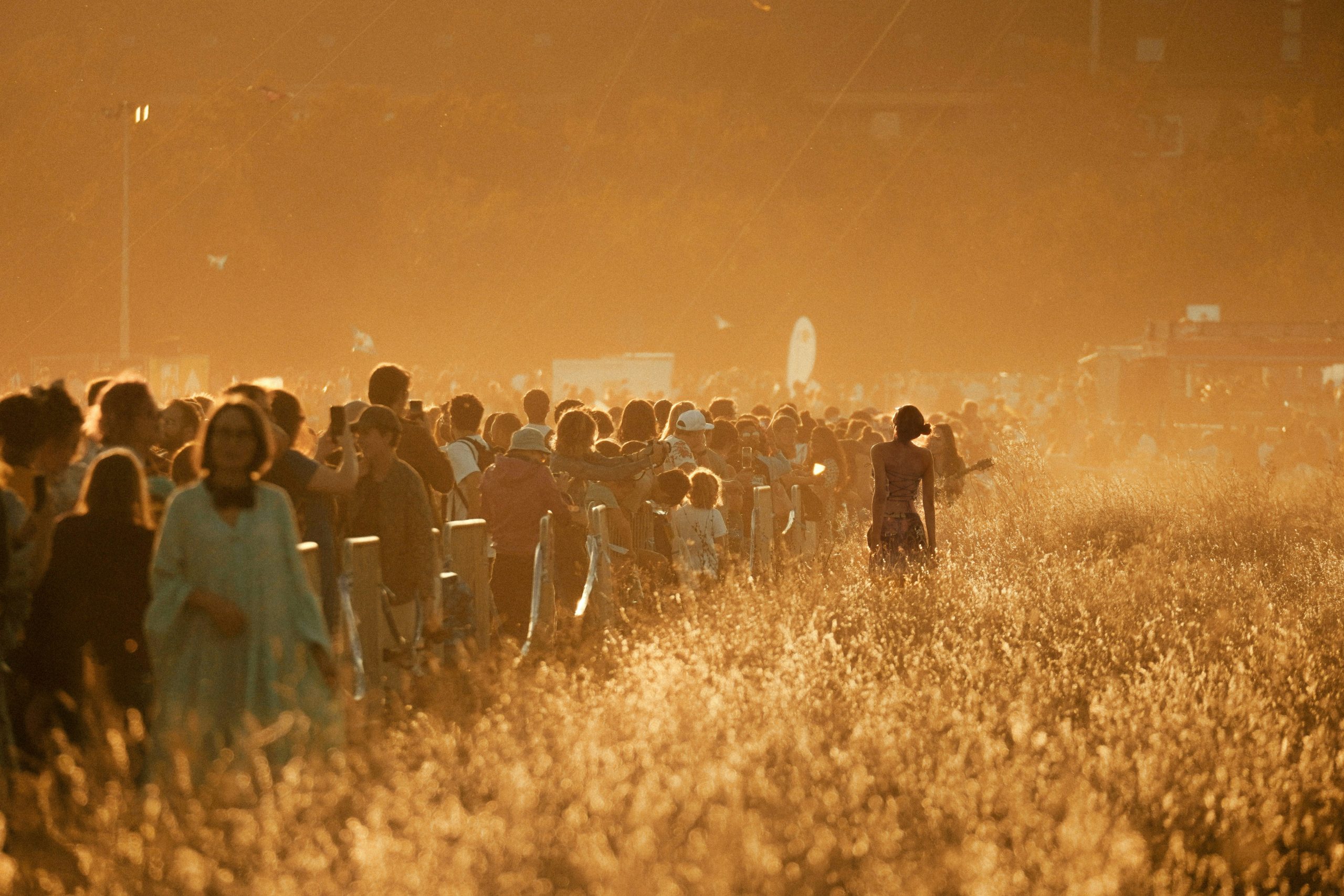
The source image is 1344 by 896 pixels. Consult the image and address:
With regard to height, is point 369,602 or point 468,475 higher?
point 468,475

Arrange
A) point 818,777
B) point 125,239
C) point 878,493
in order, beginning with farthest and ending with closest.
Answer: point 125,239 < point 878,493 < point 818,777

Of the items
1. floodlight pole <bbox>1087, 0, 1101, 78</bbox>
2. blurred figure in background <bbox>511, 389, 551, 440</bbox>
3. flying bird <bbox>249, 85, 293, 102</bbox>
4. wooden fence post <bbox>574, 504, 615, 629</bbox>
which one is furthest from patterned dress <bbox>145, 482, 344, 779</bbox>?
floodlight pole <bbox>1087, 0, 1101, 78</bbox>

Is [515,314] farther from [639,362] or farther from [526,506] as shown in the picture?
[526,506]

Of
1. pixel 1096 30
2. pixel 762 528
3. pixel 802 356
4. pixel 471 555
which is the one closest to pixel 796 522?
pixel 762 528

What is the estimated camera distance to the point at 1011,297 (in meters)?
54.3

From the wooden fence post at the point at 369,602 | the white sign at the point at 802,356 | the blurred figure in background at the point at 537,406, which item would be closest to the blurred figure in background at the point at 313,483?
the wooden fence post at the point at 369,602

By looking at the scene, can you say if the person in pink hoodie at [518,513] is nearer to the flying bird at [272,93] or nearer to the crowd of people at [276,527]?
the crowd of people at [276,527]

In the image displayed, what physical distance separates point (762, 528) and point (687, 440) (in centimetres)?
119

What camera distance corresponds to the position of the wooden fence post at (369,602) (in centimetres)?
682

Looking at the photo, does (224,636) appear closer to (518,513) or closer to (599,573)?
(518,513)

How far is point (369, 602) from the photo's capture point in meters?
6.90

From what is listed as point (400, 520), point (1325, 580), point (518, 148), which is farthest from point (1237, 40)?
point (400, 520)

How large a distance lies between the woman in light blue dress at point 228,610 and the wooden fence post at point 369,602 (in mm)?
1433

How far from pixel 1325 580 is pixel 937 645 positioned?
4.68 m
